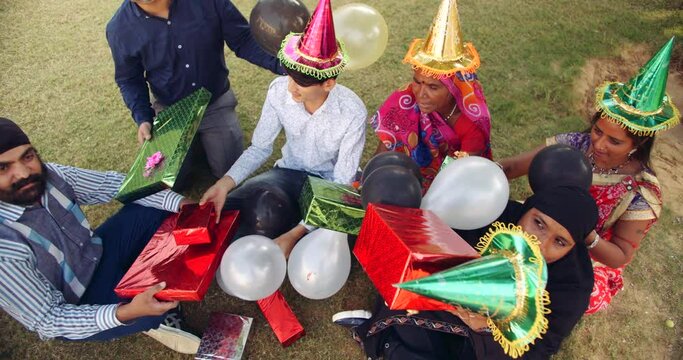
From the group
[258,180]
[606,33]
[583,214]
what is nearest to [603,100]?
[583,214]

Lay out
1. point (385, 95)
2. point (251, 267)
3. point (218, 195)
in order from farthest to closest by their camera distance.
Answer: point (385, 95) → point (218, 195) → point (251, 267)

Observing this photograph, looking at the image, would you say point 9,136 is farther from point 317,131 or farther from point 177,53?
point 317,131

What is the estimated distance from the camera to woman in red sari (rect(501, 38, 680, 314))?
6.81 feet

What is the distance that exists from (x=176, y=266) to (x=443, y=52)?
1.76 metres

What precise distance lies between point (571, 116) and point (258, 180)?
3.15 m

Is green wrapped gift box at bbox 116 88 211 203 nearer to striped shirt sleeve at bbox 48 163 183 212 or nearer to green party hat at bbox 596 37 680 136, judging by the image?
striped shirt sleeve at bbox 48 163 183 212

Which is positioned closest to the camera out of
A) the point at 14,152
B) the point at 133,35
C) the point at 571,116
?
the point at 14,152

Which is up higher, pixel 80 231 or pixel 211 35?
pixel 211 35

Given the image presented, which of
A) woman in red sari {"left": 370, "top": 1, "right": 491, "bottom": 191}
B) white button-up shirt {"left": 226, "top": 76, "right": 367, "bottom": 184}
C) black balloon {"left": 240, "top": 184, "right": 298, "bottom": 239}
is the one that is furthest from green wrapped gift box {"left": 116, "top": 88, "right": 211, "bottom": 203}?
woman in red sari {"left": 370, "top": 1, "right": 491, "bottom": 191}

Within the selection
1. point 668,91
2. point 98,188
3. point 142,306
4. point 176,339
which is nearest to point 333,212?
point 142,306

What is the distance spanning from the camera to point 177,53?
267 centimetres

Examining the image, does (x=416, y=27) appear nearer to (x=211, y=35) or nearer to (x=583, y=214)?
(x=211, y=35)

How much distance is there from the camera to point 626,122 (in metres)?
2.10

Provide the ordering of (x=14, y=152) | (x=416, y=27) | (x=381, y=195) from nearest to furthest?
(x=381, y=195) → (x=14, y=152) → (x=416, y=27)
